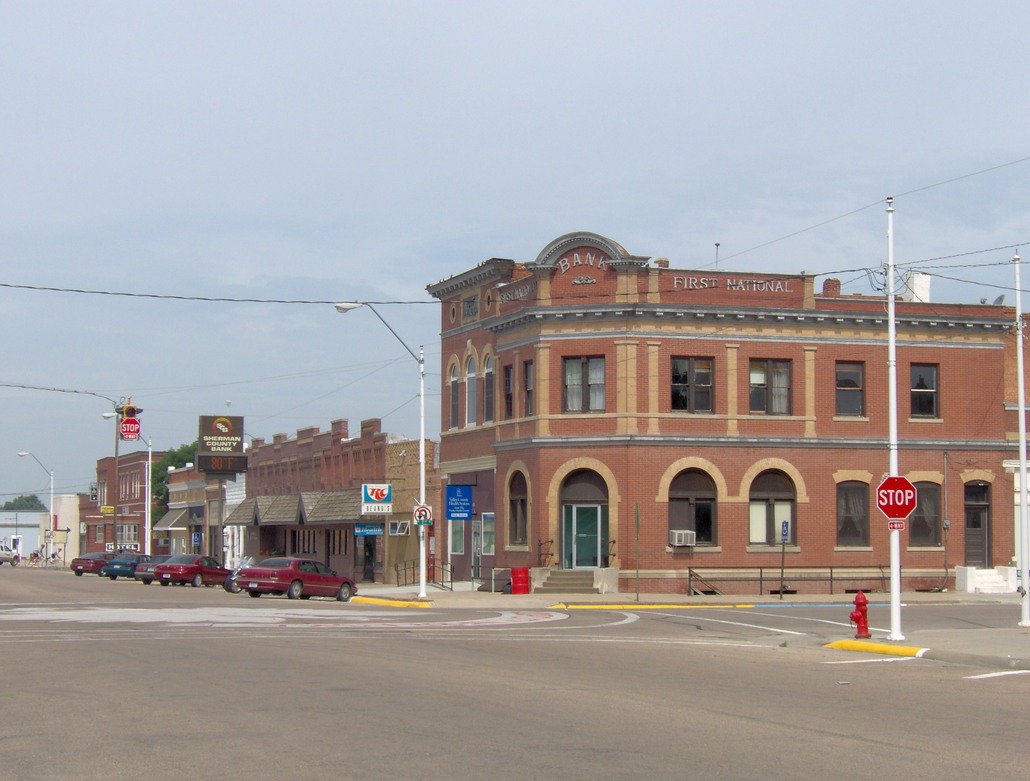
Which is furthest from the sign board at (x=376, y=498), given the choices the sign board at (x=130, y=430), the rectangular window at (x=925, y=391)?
the sign board at (x=130, y=430)

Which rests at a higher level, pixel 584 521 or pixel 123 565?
pixel 584 521

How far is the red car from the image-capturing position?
183ft

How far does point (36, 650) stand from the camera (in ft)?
70.4

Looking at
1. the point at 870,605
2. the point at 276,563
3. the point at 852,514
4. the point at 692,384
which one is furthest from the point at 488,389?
the point at 870,605

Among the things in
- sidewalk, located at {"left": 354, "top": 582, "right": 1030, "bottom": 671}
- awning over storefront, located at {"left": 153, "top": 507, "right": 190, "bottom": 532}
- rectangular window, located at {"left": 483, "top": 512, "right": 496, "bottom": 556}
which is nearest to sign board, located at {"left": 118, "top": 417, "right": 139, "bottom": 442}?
awning over storefront, located at {"left": 153, "top": 507, "right": 190, "bottom": 532}

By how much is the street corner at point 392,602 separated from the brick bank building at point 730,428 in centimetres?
482

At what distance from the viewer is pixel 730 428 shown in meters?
45.0

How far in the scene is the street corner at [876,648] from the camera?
75.1ft

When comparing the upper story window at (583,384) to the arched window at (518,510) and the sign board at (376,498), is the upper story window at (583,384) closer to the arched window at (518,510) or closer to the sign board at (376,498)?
the arched window at (518,510)

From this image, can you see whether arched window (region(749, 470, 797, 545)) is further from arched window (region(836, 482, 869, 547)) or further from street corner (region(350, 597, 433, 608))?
street corner (region(350, 597, 433, 608))

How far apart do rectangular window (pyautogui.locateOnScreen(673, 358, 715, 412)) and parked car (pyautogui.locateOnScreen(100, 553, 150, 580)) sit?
31381mm

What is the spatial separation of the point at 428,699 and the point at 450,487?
33396 mm

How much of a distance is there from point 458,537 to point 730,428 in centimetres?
1319

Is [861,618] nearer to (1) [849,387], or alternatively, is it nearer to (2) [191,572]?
(1) [849,387]
